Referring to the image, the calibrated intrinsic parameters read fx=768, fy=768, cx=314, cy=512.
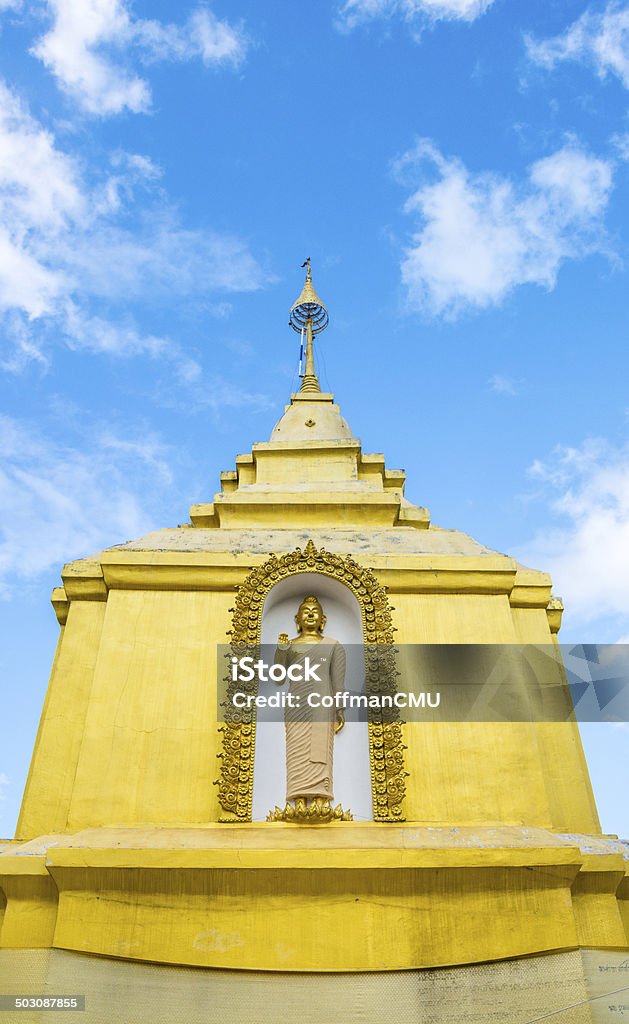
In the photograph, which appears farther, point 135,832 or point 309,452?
point 309,452

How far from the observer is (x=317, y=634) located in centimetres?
793

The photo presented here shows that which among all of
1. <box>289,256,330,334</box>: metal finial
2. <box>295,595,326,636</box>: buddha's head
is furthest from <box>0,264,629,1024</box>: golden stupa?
<box>289,256,330,334</box>: metal finial

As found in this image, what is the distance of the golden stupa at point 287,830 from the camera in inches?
226

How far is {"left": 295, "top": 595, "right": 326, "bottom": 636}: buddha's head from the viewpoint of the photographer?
793cm

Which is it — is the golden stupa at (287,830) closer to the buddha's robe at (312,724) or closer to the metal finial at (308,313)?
the buddha's robe at (312,724)

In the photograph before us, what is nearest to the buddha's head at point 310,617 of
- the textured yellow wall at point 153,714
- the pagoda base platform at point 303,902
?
the textured yellow wall at point 153,714

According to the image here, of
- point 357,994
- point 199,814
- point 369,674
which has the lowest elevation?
point 357,994

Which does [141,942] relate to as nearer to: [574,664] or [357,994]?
[357,994]

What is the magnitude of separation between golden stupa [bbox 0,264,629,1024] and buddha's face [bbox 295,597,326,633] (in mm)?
301

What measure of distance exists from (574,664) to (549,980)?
12.8ft

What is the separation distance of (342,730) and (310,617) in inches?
46.2

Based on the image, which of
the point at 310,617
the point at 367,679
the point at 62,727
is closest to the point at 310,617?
the point at 310,617

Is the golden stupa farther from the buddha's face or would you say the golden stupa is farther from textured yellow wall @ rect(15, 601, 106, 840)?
the buddha's face

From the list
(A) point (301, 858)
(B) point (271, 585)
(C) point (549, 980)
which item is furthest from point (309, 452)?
(C) point (549, 980)
